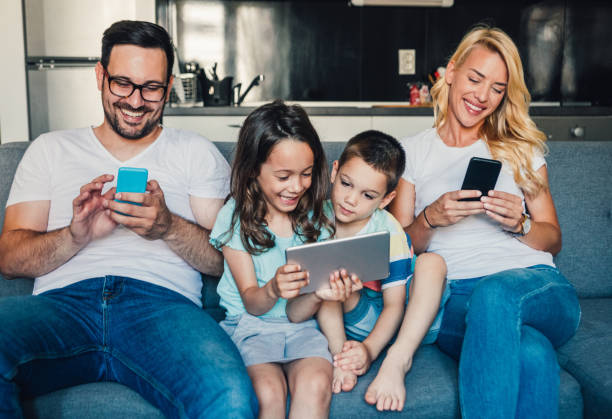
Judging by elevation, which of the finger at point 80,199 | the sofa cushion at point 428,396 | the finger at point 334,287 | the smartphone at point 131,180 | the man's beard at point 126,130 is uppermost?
the man's beard at point 126,130

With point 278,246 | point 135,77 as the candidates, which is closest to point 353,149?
point 278,246

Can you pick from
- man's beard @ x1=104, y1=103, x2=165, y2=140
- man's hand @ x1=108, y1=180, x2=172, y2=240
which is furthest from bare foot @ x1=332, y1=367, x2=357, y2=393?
man's beard @ x1=104, y1=103, x2=165, y2=140

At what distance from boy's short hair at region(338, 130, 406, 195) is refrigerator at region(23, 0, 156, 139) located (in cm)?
211

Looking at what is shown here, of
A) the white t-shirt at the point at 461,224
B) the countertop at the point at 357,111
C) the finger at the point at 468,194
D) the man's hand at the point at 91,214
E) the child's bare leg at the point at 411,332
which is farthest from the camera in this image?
the countertop at the point at 357,111

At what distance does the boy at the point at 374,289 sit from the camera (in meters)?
1.38

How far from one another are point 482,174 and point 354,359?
59 centimetres

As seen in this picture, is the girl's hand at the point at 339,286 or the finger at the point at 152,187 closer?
the girl's hand at the point at 339,286

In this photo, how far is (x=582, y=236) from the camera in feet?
6.08

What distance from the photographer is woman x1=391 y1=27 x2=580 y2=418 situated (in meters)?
1.23

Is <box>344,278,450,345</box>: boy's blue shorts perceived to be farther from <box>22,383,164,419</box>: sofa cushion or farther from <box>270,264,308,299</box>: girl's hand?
<box>22,383,164,419</box>: sofa cushion

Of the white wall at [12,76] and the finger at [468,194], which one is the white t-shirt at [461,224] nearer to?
the finger at [468,194]

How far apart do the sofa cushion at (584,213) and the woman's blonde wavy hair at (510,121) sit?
4.9 inches

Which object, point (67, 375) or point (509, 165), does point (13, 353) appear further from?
point (509, 165)

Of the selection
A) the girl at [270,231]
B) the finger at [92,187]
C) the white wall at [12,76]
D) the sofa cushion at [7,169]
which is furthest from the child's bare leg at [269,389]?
the white wall at [12,76]
